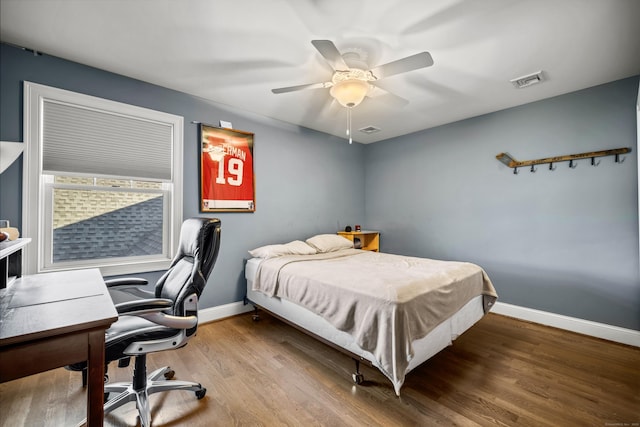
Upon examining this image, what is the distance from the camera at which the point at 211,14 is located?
1807mm

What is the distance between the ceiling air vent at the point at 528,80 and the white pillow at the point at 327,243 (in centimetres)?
260

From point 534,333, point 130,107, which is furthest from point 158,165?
point 534,333

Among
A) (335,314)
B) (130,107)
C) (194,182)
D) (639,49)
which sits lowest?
(335,314)

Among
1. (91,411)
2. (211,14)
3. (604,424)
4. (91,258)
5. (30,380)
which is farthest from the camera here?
(91,258)

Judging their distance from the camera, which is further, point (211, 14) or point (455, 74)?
point (455, 74)

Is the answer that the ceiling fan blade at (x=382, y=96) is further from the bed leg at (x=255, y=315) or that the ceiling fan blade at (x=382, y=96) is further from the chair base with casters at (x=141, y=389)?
the chair base with casters at (x=141, y=389)

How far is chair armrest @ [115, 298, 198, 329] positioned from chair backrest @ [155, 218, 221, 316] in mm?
131

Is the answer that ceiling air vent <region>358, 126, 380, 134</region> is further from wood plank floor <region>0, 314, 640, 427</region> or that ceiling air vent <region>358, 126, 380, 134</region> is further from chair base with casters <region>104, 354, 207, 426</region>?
chair base with casters <region>104, 354, 207, 426</region>

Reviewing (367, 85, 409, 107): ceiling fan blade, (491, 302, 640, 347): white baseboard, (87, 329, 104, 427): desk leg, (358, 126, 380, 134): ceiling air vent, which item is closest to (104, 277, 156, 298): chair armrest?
(87, 329, 104, 427): desk leg

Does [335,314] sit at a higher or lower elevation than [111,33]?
lower

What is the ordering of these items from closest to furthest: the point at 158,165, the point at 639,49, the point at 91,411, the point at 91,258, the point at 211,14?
1. the point at 91,411
2. the point at 211,14
3. the point at 639,49
4. the point at 91,258
5. the point at 158,165

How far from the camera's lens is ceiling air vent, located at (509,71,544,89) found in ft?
8.29

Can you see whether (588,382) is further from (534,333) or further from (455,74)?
(455,74)

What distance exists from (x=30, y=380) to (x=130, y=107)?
2310 mm
